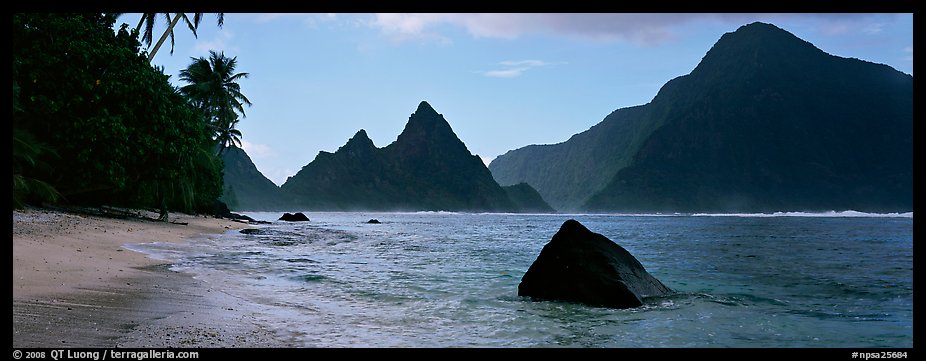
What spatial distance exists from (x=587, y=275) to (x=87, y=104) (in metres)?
20.1

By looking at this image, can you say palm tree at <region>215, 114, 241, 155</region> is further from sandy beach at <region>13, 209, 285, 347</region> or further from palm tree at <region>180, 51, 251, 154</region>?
sandy beach at <region>13, 209, 285, 347</region>

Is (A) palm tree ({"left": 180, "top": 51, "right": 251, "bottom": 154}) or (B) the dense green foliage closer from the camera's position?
(B) the dense green foliage

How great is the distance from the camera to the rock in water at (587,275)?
869 cm

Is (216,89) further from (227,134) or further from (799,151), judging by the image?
(799,151)

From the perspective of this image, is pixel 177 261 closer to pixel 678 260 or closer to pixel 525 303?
pixel 525 303

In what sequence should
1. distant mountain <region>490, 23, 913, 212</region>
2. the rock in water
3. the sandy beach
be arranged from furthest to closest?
distant mountain <region>490, 23, 913, 212</region> < the rock in water < the sandy beach

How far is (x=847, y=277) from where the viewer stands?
43.8ft

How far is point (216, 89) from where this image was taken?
48.3 metres

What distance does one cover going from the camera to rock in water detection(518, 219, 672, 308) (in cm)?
869

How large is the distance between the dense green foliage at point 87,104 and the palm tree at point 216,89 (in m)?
23.9

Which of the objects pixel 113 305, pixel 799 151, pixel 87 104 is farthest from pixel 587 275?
pixel 799 151

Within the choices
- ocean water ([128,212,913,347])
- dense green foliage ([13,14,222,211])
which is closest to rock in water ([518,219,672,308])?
ocean water ([128,212,913,347])

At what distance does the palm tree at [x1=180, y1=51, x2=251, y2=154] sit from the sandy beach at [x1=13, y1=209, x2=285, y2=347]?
39.7m
